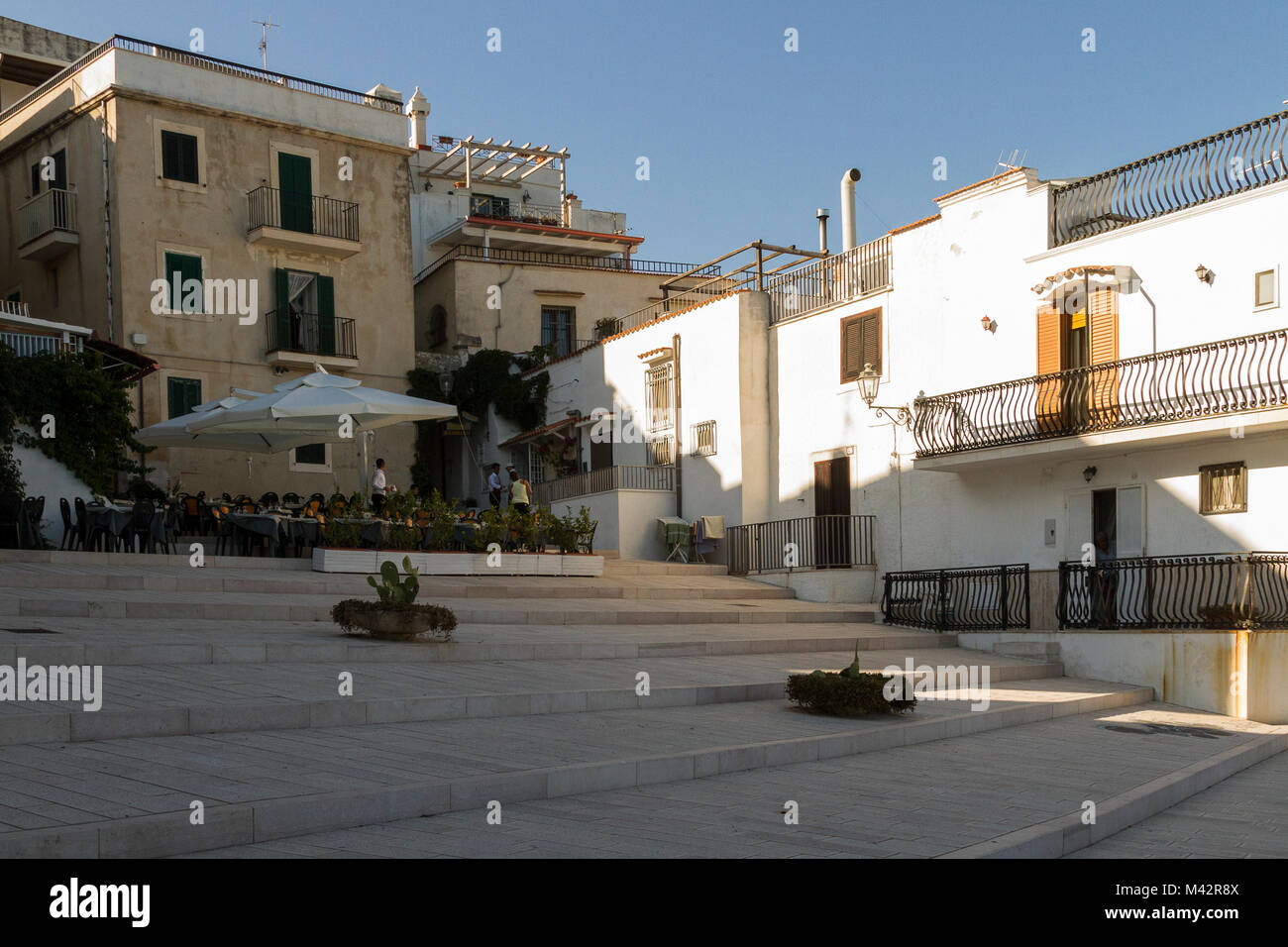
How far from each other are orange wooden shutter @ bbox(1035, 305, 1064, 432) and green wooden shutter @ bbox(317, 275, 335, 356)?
53.4 feet

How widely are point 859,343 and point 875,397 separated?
1398 mm

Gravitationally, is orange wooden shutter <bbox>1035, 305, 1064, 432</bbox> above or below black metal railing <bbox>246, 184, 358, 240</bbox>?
below

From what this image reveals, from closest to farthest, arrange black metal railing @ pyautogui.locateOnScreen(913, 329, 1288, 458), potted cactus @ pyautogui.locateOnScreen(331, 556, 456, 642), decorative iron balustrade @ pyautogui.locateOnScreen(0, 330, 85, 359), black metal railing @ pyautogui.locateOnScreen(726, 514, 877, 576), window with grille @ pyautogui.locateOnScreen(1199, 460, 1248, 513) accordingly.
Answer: potted cactus @ pyautogui.locateOnScreen(331, 556, 456, 642), black metal railing @ pyautogui.locateOnScreen(913, 329, 1288, 458), window with grille @ pyautogui.locateOnScreen(1199, 460, 1248, 513), decorative iron balustrade @ pyautogui.locateOnScreen(0, 330, 85, 359), black metal railing @ pyautogui.locateOnScreen(726, 514, 877, 576)

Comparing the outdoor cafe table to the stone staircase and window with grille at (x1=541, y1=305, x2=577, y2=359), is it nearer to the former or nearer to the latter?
the stone staircase

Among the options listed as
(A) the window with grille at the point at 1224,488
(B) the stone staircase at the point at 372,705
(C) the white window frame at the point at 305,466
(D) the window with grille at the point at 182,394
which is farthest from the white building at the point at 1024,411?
(D) the window with grille at the point at 182,394

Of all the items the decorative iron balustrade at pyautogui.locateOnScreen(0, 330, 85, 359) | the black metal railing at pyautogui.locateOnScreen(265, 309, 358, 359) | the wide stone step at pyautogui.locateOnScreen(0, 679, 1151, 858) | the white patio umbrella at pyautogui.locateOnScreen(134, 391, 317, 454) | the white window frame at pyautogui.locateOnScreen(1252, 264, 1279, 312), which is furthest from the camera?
the black metal railing at pyautogui.locateOnScreen(265, 309, 358, 359)

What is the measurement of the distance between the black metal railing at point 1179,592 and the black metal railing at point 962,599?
0.90 meters

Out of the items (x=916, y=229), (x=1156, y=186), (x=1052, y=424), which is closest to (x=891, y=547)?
(x=1052, y=424)

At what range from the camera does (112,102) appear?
26.6 m

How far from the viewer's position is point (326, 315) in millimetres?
29688

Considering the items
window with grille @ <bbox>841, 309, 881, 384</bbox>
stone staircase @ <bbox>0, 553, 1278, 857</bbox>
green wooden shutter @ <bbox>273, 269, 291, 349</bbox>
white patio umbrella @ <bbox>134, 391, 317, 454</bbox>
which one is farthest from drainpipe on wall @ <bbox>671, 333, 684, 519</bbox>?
stone staircase @ <bbox>0, 553, 1278, 857</bbox>

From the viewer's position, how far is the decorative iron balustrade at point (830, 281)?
24.0 metres

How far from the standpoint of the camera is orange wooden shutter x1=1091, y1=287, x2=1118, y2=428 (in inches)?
760
